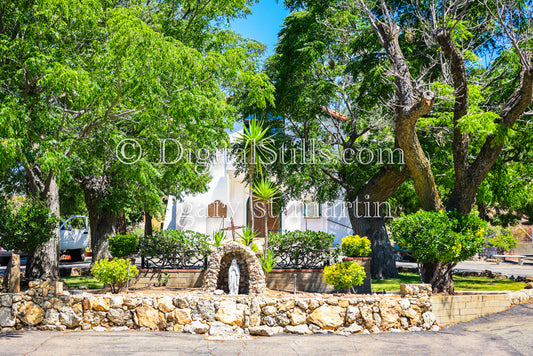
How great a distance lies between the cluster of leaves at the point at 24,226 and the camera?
11086mm

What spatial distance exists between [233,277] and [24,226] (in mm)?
5388

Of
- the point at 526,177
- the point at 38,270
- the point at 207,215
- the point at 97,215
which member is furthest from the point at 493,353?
the point at 207,215

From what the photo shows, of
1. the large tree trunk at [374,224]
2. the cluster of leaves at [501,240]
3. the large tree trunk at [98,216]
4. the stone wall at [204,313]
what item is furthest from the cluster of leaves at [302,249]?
the large tree trunk at [98,216]

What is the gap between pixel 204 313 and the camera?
9.74 metres

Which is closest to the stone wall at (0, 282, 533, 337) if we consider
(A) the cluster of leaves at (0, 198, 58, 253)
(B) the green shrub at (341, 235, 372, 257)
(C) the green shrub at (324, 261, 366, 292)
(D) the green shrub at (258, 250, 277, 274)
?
(C) the green shrub at (324, 261, 366, 292)

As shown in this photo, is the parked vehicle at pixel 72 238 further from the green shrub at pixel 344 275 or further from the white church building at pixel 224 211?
the green shrub at pixel 344 275

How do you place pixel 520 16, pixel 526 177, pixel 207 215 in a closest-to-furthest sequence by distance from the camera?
pixel 520 16, pixel 526 177, pixel 207 215

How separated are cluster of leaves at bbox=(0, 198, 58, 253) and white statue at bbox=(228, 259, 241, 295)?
486cm

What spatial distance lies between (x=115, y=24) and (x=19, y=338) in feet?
24.6

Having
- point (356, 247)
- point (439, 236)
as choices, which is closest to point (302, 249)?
point (356, 247)

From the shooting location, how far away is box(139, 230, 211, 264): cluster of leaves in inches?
559

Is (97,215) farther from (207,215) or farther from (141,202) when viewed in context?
(207,215)

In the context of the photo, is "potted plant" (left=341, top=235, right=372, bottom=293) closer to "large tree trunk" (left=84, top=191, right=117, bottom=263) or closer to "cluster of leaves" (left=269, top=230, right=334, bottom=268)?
"cluster of leaves" (left=269, top=230, right=334, bottom=268)

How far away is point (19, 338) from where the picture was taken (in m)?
8.82
